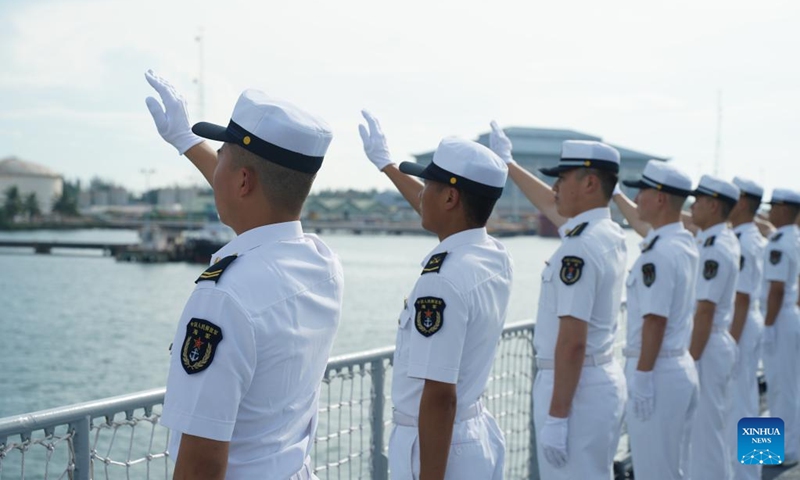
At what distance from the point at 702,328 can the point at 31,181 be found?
499 feet

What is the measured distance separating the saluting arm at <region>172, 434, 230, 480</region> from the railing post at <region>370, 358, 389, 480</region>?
192 centimetres

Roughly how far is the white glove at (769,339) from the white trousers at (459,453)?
4.50 m

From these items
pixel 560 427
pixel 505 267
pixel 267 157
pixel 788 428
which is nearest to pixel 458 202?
pixel 505 267

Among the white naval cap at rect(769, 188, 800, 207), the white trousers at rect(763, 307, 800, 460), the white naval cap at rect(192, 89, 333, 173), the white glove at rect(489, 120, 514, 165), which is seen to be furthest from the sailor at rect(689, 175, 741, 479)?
the white naval cap at rect(192, 89, 333, 173)

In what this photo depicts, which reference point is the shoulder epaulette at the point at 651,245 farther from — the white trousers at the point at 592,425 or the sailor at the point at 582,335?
the white trousers at the point at 592,425

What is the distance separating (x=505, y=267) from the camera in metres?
2.84

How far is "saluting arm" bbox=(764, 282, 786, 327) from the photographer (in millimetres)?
6504

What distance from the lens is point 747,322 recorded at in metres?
6.02

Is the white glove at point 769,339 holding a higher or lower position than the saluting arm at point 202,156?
lower

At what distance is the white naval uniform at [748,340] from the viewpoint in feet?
19.1

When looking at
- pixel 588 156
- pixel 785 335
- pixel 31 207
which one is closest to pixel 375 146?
pixel 588 156

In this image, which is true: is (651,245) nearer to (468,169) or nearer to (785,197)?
(468,169)

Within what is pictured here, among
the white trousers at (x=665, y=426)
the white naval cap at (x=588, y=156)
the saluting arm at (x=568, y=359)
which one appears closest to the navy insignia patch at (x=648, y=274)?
the white trousers at (x=665, y=426)

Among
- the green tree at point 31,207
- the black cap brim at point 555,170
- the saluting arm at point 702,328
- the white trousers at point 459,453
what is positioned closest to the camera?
the white trousers at point 459,453
